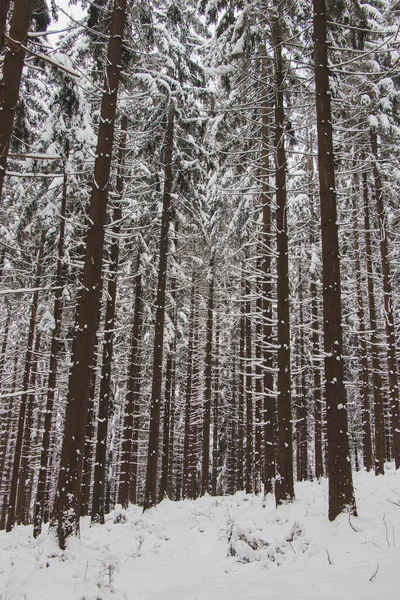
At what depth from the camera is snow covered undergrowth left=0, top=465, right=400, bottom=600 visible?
4574mm

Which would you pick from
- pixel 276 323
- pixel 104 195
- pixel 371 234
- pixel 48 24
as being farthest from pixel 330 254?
pixel 371 234

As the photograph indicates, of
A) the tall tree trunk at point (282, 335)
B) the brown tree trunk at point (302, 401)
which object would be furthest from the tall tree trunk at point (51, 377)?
the brown tree trunk at point (302, 401)

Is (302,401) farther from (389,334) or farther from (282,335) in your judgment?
(282,335)

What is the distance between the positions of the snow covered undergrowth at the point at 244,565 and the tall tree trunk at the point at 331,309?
1.79 feet

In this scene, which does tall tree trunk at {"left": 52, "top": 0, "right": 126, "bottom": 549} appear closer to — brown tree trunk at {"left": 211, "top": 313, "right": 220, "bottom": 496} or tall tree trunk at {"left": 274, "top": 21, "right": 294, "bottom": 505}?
tall tree trunk at {"left": 274, "top": 21, "right": 294, "bottom": 505}

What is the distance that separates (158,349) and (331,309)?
772 centimetres

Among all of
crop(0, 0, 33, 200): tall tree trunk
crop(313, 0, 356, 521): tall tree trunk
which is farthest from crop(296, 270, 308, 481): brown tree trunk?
crop(0, 0, 33, 200): tall tree trunk

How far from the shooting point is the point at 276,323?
10797 mm

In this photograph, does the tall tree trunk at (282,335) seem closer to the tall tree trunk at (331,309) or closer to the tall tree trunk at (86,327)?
the tall tree trunk at (331,309)

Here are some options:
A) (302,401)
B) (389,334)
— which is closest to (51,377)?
(389,334)

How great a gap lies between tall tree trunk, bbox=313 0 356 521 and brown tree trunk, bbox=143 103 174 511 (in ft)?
23.6

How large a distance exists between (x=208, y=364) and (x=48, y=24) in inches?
679

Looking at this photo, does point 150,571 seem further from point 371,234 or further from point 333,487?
point 371,234

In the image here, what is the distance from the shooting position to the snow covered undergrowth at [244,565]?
4.57 m
